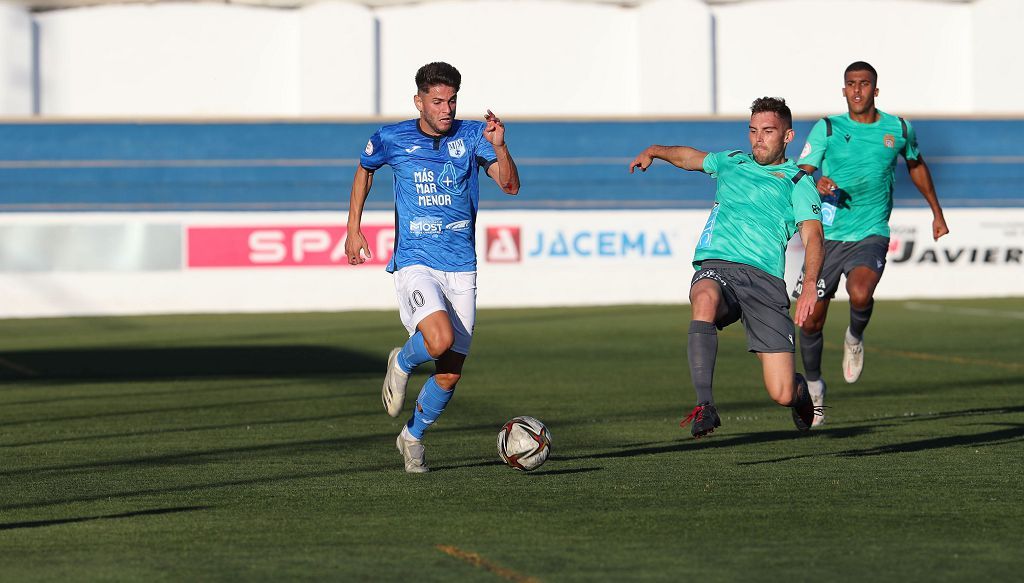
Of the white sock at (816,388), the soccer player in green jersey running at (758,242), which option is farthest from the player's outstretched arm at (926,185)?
the soccer player in green jersey running at (758,242)

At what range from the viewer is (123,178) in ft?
101

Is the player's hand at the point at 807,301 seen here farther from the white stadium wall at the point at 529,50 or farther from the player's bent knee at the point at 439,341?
the white stadium wall at the point at 529,50

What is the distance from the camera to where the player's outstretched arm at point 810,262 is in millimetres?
8727

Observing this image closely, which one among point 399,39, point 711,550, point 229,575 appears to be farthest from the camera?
point 399,39

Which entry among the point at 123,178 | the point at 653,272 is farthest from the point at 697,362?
the point at 123,178

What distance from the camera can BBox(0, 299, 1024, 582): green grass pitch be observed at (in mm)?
6422

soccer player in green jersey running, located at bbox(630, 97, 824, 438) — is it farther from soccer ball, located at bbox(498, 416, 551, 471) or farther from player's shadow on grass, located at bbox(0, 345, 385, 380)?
player's shadow on grass, located at bbox(0, 345, 385, 380)

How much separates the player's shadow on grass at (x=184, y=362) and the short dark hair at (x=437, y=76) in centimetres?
770

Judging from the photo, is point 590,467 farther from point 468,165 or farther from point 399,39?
point 399,39

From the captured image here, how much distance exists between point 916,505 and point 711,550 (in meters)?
1.59

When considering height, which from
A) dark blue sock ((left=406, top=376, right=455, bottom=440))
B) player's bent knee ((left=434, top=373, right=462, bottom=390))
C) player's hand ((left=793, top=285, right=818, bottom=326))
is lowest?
dark blue sock ((left=406, top=376, right=455, bottom=440))

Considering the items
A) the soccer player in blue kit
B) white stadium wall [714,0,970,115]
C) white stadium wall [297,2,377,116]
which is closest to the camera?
the soccer player in blue kit

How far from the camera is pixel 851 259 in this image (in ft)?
39.5

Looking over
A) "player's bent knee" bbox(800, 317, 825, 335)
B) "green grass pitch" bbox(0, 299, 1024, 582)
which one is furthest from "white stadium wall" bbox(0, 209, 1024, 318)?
"player's bent knee" bbox(800, 317, 825, 335)
